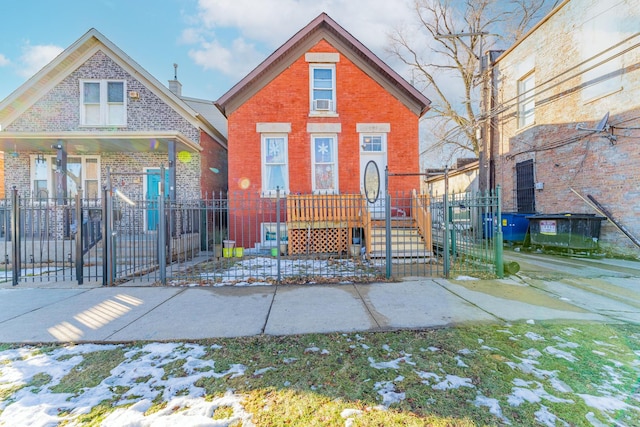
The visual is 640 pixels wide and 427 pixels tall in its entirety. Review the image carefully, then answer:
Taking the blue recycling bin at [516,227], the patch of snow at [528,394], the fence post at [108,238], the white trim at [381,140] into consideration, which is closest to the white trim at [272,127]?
the white trim at [381,140]

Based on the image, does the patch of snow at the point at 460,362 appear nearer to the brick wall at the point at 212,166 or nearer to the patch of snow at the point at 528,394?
the patch of snow at the point at 528,394

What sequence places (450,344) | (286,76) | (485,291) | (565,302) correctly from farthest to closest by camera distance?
1. (286,76)
2. (485,291)
3. (565,302)
4. (450,344)

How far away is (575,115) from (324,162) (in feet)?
31.9

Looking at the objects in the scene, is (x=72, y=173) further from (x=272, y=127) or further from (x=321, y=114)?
(x=321, y=114)

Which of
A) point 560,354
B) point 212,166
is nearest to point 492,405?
point 560,354

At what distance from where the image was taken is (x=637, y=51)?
28.6 feet

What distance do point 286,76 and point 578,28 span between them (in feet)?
36.4

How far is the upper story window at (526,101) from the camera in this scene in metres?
13.1

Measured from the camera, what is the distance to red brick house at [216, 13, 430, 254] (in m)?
10.4

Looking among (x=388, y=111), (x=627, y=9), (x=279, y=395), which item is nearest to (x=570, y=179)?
(x=627, y=9)

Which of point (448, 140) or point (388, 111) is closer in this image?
point (388, 111)

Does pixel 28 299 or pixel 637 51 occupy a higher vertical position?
pixel 637 51

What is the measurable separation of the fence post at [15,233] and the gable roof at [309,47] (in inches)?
246

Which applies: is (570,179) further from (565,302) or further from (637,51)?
(565,302)
